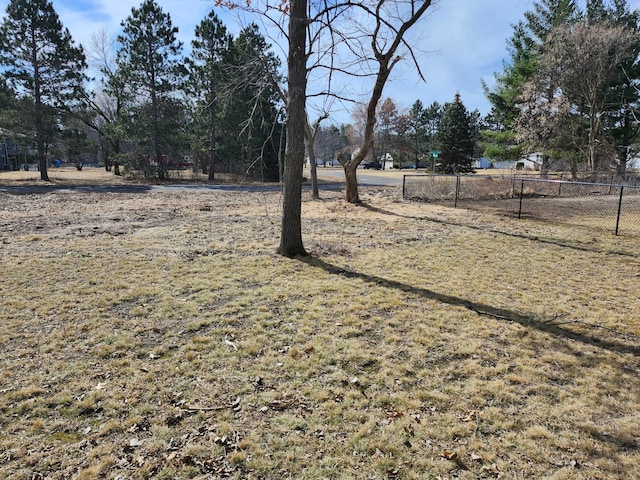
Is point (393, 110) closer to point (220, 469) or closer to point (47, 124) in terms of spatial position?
point (47, 124)

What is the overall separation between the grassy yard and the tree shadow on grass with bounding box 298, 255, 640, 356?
0.10 feet

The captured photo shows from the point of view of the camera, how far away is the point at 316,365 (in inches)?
124

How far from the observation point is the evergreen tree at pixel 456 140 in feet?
104

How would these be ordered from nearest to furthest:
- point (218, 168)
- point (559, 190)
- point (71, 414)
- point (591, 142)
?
point (71, 414) → point (559, 190) → point (591, 142) → point (218, 168)

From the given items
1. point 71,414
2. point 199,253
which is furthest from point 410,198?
point 71,414

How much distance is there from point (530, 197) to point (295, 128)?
13657mm

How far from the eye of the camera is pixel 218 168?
103ft

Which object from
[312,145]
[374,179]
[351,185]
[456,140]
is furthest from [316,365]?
[456,140]

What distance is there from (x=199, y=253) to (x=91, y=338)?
10.5 feet

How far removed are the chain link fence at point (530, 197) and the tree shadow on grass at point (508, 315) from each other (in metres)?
7.53

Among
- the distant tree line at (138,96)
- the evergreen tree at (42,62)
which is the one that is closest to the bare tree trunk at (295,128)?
the distant tree line at (138,96)

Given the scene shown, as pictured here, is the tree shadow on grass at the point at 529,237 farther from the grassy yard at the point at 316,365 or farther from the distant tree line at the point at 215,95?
→ the distant tree line at the point at 215,95

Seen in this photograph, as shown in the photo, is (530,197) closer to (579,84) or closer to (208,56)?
(579,84)

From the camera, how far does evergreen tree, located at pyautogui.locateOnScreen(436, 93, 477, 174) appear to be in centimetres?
3173
